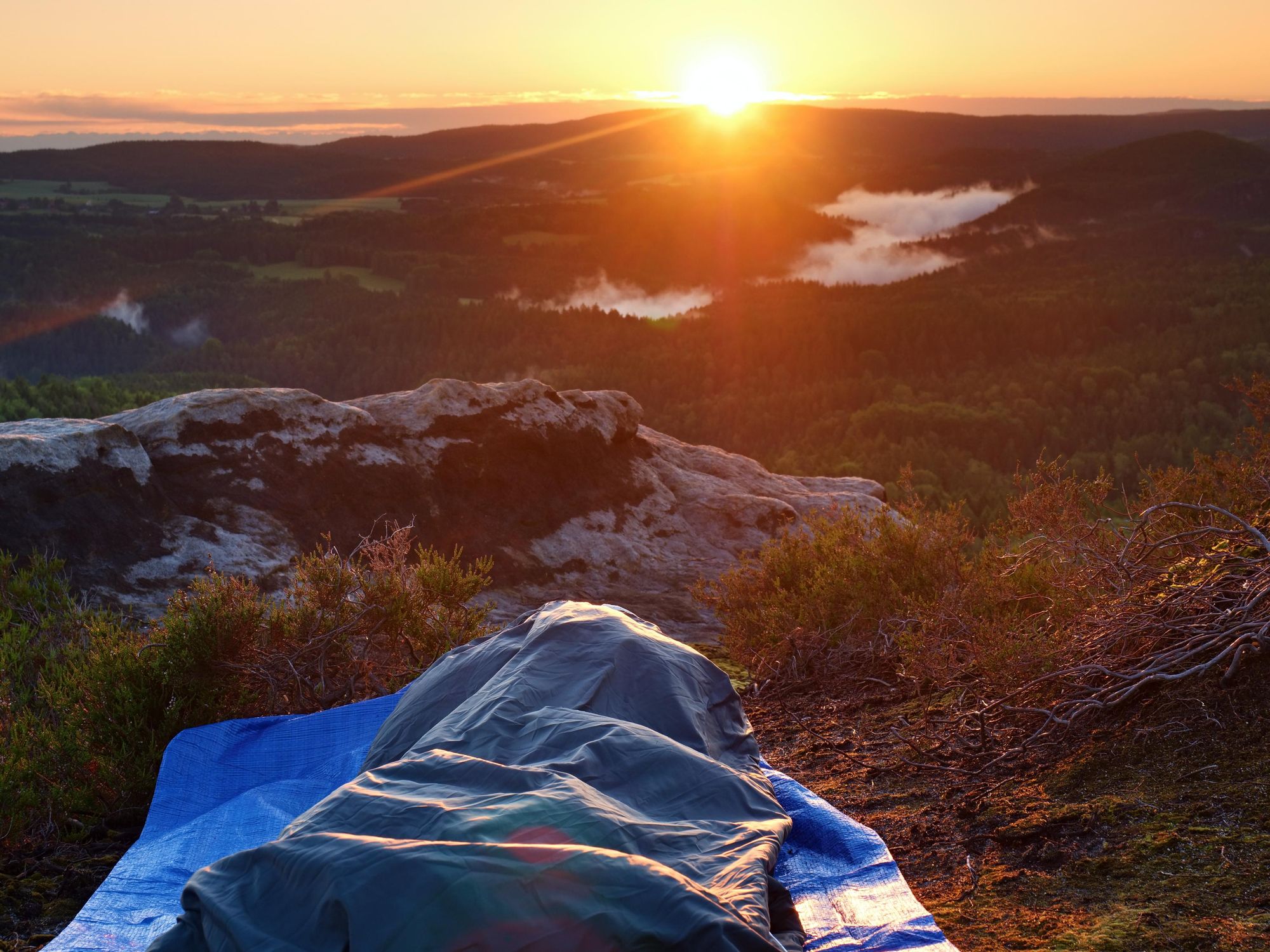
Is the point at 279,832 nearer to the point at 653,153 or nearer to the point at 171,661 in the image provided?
the point at 171,661


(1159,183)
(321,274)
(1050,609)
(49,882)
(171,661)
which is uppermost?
(1159,183)

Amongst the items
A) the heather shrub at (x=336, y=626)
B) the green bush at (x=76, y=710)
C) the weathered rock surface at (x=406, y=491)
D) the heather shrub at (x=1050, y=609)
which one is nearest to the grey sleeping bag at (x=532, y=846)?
the heather shrub at (x=1050, y=609)

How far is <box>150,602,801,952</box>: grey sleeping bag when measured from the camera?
2.34 metres

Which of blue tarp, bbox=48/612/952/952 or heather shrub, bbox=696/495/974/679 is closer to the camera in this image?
blue tarp, bbox=48/612/952/952

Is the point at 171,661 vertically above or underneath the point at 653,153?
underneath

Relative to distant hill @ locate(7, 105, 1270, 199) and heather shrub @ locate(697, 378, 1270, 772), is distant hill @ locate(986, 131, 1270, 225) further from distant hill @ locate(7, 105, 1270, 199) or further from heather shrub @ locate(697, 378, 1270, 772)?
heather shrub @ locate(697, 378, 1270, 772)

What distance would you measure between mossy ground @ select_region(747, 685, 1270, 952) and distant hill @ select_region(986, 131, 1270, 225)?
379 feet

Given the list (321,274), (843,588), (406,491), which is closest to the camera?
(843,588)

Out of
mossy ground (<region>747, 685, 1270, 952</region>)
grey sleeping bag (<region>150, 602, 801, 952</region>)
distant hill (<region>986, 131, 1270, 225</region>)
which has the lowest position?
mossy ground (<region>747, 685, 1270, 952</region>)

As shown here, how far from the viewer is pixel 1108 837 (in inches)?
130

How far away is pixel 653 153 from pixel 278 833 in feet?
460

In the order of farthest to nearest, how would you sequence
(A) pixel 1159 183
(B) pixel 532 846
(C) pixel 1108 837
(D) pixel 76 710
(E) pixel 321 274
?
(A) pixel 1159 183 → (E) pixel 321 274 → (D) pixel 76 710 → (C) pixel 1108 837 → (B) pixel 532 846

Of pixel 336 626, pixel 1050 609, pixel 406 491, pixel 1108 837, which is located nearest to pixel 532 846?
pixel 1108 837

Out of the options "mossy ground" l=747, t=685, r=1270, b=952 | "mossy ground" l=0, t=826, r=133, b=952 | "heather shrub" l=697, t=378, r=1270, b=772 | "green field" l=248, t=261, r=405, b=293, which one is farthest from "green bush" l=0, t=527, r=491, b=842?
"green field" l=248, t=261, r=405, b=293
